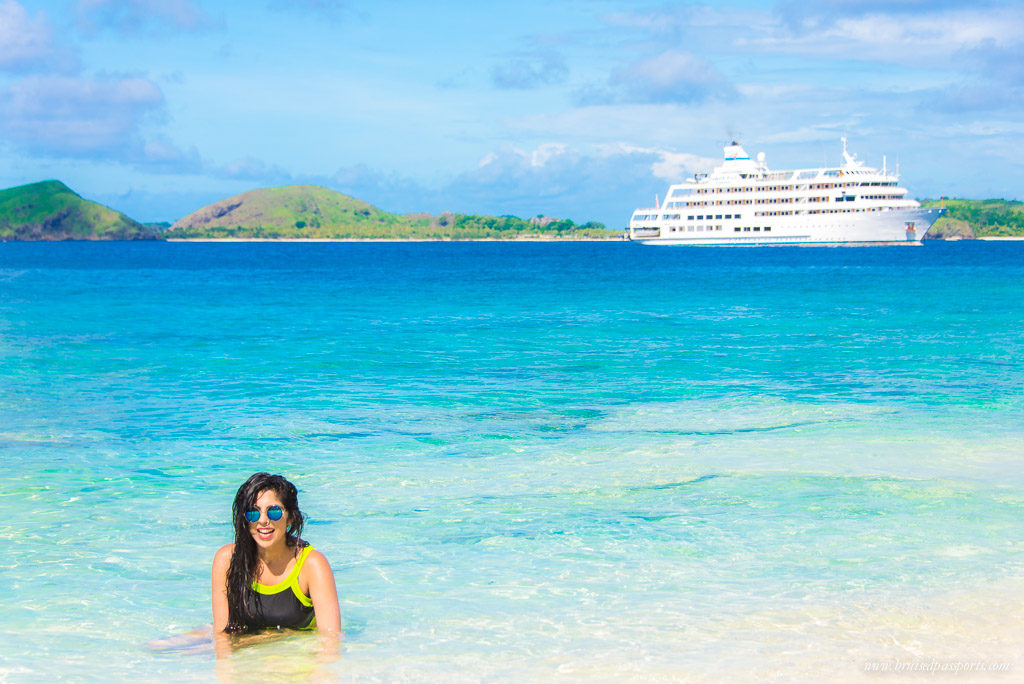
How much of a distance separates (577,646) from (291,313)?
3397 centimetres

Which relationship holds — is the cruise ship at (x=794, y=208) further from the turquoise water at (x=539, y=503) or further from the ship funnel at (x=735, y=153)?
the turquoise water at (x=539, y=503)

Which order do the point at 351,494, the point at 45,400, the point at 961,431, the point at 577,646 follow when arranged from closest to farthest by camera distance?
the point at 577,646
the point at 351,494
the point at 961,431
the point at 45,400

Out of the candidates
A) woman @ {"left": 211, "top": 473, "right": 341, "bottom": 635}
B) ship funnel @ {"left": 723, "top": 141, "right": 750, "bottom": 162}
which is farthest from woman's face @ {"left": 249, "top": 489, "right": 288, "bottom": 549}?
ship funnel @ {"left": 723, "top": 141, "right": 750, "bottom": 162}

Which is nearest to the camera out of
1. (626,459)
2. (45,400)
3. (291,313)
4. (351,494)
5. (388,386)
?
(351,494)

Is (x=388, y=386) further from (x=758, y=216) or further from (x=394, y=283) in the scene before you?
(x=758, y=216)

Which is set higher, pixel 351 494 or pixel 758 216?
pixel 758 216

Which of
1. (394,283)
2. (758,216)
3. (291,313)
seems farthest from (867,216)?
(291,313)

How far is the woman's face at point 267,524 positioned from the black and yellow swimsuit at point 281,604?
1.00 feet

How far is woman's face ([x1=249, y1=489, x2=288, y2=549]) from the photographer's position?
5141 mm

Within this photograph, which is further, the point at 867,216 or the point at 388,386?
the point at 867,216

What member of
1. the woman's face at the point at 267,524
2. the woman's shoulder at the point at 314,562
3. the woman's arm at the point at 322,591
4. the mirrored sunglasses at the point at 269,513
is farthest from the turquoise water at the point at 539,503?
the mirrored sunglasses at the point at 269,513

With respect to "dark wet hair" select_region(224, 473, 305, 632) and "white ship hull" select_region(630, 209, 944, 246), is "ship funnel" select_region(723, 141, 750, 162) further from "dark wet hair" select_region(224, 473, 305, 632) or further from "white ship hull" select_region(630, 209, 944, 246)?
"dark wet hair" select_region(224, 473, 305, 632)

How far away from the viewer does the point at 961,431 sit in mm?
13508

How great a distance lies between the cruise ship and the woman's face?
385 ft
